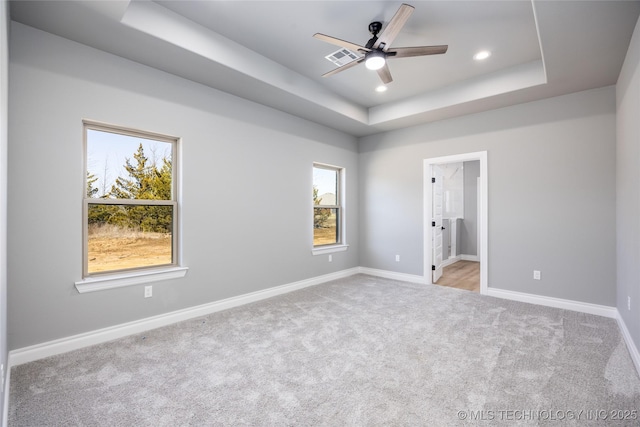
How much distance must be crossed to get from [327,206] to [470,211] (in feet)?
13.9

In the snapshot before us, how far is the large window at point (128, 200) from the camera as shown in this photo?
2775 mm

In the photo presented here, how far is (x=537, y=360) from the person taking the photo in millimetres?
2379

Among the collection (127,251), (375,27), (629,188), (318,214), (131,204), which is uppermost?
(375,27)

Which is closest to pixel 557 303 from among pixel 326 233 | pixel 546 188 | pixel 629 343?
pixel 629 343

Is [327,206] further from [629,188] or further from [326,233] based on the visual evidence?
[629,188]

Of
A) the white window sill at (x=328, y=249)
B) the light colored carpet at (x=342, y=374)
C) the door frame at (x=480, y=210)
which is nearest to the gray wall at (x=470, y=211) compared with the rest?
the door frame at (x=480, y=210)

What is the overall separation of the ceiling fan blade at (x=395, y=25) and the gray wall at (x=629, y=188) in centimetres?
173

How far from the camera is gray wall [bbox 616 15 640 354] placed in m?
2.30

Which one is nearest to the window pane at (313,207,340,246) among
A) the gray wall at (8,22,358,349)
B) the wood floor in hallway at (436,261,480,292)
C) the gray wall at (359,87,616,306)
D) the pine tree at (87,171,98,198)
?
the gray wall at (8,22,358,349)

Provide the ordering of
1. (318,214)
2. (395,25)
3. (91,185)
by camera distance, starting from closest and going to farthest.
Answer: (395,25)
(91,185)
(318,214)

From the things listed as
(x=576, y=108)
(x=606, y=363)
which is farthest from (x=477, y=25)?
(x=606, y=363)

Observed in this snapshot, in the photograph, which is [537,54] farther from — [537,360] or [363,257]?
[363,257]

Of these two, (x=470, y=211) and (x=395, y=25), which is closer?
(x=395, y=25)

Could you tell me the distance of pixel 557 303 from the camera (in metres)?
3.66
